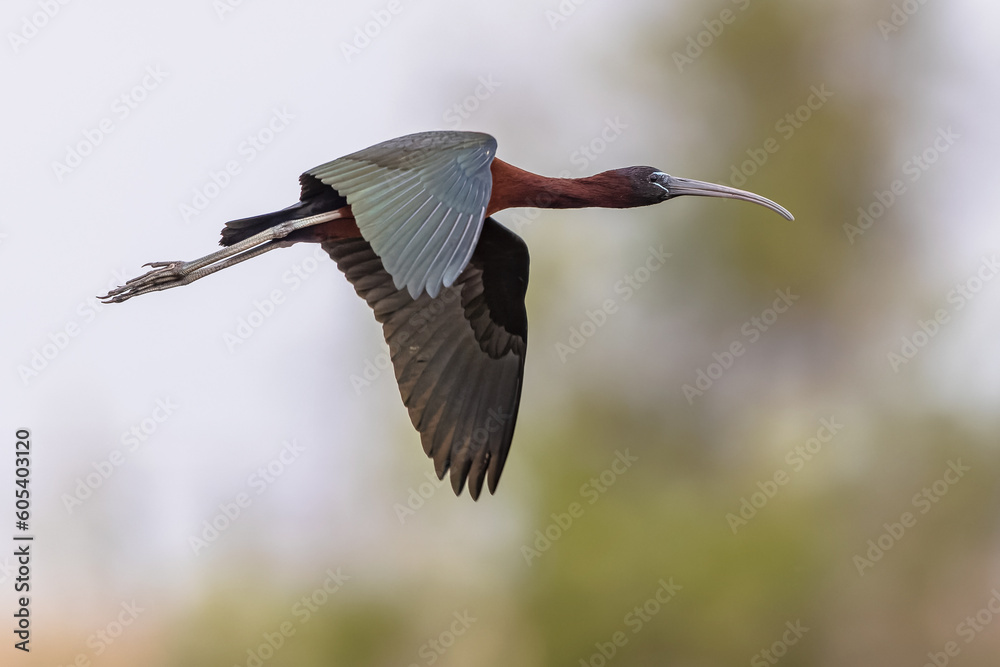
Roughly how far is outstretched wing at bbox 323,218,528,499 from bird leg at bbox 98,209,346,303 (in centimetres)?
106

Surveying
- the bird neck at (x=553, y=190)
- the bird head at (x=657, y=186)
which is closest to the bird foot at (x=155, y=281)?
the bird neck at (x=553, y=190)

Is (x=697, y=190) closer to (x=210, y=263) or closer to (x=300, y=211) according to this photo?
(x=300, y=211)

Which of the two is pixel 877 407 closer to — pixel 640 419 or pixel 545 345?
pixel 640 419

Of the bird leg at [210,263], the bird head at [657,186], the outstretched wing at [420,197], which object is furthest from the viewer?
the bird head at [657,186]

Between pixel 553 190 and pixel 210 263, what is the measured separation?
2.46 metres

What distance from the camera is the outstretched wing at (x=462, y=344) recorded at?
29.6 ft

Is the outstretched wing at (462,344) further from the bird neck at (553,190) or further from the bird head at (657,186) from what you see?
the bird head at (657,186)

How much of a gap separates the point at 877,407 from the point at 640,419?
4.68 metres

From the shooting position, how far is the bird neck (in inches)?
326

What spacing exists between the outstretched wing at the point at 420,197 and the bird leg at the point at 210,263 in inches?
18.9

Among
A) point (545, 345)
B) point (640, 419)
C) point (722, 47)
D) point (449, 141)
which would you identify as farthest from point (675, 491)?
point (449, 141)

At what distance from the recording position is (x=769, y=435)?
23.5 meters

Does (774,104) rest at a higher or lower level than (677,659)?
higher

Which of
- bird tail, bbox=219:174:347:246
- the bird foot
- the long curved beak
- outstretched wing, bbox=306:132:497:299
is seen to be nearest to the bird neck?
the long curved beak
